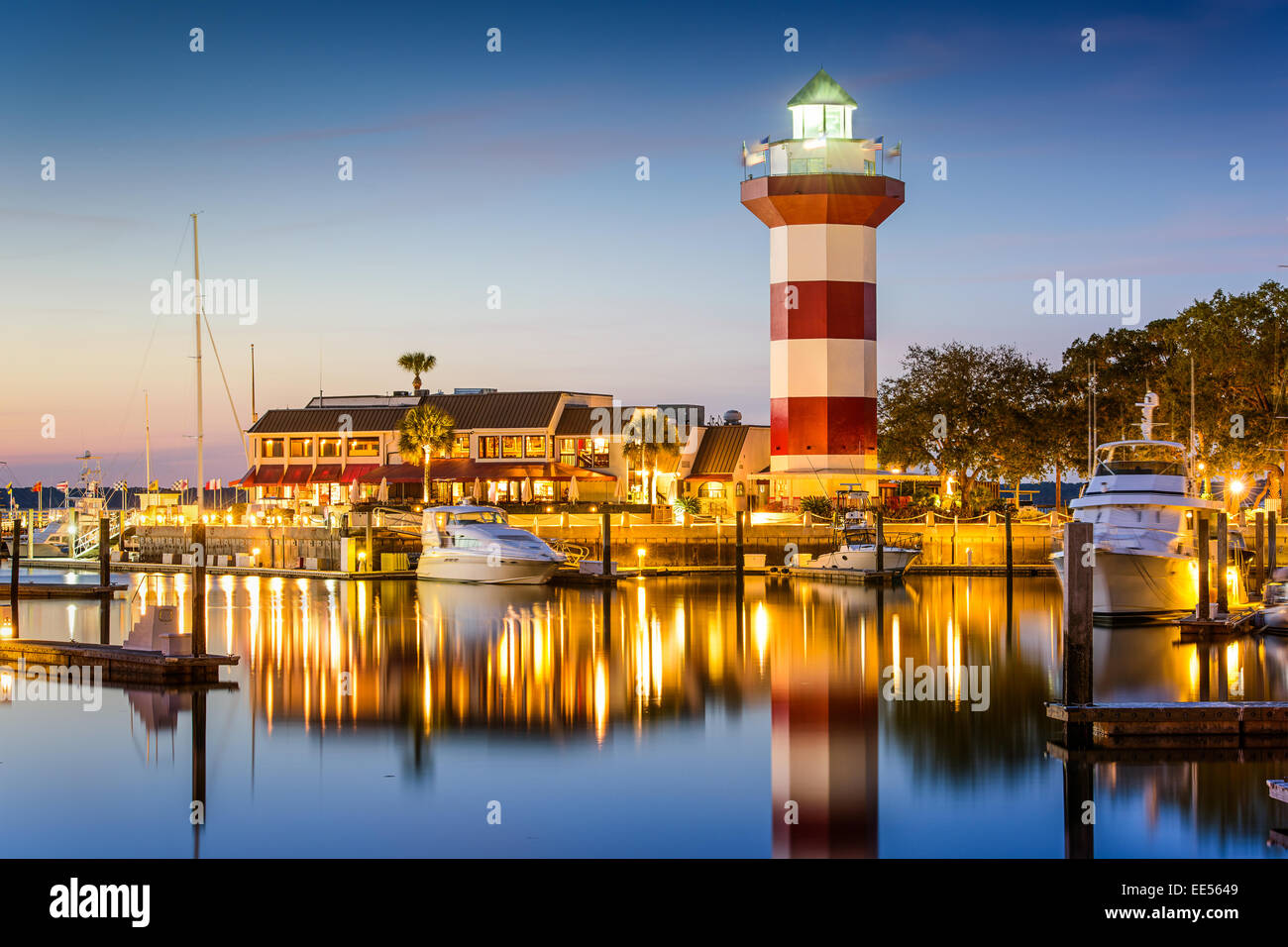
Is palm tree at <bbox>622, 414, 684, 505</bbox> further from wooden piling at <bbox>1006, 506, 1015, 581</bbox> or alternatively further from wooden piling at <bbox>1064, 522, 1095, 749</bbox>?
wooden piling at <bbox>1064, 522, 1095, 749</bbox>

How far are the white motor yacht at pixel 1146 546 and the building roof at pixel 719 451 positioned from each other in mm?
34120

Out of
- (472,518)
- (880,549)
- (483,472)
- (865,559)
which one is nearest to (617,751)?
(472,518)

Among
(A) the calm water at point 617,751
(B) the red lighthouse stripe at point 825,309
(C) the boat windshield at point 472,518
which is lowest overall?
(A) the calm water at point 617,751

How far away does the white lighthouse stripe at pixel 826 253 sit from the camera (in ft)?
192

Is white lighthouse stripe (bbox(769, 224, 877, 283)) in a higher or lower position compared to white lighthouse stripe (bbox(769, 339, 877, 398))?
higher

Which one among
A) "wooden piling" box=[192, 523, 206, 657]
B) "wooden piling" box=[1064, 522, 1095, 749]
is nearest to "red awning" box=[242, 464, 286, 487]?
"wooden piling" box=[192, 523, 206, 657]

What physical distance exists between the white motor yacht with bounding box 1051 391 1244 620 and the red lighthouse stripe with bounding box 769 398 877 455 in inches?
796

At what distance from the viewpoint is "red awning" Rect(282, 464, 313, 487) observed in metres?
83.8

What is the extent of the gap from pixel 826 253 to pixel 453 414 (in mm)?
29795

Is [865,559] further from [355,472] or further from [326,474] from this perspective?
[326,474]

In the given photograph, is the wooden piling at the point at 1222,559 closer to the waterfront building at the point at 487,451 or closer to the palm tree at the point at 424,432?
the waterfront building at the point at 487,451

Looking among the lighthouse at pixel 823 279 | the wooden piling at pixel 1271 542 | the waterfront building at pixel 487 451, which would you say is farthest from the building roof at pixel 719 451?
the wooden piling at pixel 1271 542
